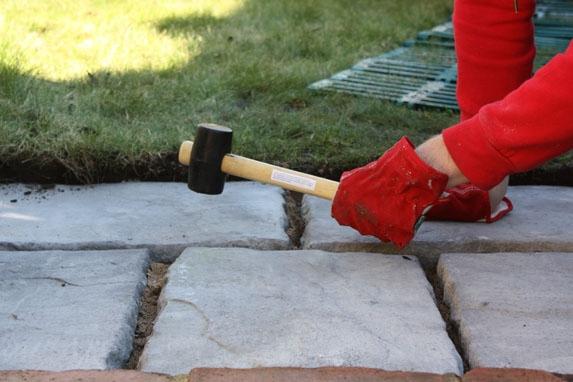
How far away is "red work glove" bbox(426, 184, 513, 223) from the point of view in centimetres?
196

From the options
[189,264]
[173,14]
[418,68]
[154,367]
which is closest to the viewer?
[154,367]

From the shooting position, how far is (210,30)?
12.8 ft

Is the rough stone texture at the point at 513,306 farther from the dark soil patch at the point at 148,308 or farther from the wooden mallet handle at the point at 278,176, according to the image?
the dark soil patch at the point at 148,308

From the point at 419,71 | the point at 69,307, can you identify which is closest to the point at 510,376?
the point at 69,307

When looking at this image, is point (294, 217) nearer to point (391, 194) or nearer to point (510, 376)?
point (391, 194)

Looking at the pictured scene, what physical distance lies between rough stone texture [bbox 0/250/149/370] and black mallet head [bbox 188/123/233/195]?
0.19 metres

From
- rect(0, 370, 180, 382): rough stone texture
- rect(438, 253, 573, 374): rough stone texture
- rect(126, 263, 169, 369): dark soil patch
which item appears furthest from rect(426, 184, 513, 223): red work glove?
rect(0, 370, 180, 382): rough stone texture

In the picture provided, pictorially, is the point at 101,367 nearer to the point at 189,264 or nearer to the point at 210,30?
the point at 189,264

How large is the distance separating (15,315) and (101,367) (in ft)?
0.81

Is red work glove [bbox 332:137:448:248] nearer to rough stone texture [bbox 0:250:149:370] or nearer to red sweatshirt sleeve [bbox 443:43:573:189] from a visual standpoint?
red sweatshirt sleeve [bbox 443:43:573:189]

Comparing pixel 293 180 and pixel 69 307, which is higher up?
pixel 293 180

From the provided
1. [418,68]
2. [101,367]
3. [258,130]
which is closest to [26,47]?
[258,130]

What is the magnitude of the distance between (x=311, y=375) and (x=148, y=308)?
445 millimetres

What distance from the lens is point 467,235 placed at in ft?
6.25
